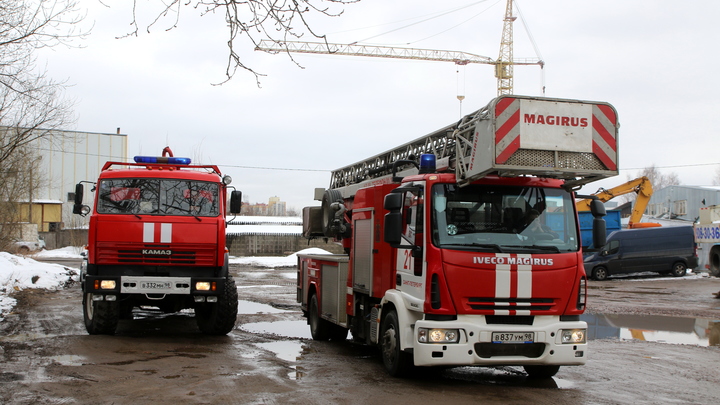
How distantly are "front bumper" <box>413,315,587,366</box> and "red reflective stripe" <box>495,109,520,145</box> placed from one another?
1.91m

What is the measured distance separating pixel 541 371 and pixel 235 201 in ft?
19.6

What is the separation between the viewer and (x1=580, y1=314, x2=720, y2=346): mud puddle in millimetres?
11695

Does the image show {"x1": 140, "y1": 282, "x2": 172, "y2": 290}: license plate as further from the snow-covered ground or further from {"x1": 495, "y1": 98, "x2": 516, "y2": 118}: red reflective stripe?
the snow-covered ground

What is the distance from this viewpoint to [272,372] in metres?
8.05

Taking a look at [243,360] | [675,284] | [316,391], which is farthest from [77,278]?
[675,284]

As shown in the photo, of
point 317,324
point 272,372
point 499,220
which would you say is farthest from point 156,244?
point 499,220

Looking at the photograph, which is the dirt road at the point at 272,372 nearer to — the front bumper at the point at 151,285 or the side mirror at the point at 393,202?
the front bumper at the point at 151,285

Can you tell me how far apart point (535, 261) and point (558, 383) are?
1.61 m

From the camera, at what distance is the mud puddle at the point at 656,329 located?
38.4 ft

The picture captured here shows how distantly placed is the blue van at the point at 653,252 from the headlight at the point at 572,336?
2200 centimetres

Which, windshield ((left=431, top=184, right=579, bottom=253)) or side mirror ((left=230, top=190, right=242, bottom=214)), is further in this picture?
side mirror ((left=230, top=190, right=242, bottom=214))

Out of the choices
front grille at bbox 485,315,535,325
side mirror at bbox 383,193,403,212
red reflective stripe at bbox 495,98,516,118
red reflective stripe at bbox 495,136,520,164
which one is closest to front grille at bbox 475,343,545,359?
front grille at bbox 485,315,535,325

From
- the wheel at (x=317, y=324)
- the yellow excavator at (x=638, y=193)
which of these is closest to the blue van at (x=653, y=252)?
the yellow excavator at (x=638, y=193)

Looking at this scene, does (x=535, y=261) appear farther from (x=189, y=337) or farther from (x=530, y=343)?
(x=189, y=337)
